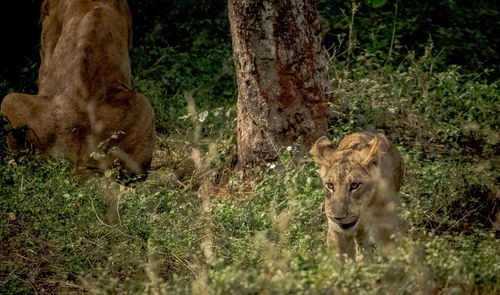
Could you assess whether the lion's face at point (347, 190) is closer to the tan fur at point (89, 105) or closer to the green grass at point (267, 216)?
the green grass at point (267, 216)

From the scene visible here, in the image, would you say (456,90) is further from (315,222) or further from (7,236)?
(7,236)

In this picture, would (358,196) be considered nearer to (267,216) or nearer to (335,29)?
(267,216)

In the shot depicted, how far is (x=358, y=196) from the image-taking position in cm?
522

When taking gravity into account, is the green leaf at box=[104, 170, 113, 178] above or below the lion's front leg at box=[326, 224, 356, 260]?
below

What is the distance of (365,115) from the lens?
777 cm

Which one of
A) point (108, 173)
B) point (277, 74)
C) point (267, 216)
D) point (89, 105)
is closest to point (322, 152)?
point (267, 216)

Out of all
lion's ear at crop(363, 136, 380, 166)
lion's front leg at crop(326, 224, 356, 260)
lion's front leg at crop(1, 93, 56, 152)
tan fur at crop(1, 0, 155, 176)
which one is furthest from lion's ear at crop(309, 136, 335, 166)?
lion's front leg at crop(1, 93, 56, 152)

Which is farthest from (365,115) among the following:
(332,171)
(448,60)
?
(448,60)

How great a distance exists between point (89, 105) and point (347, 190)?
10.2ft

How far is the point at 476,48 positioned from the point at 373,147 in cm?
613

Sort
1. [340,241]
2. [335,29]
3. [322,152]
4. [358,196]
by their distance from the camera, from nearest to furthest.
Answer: [358,196]
[340,241]
[322,152]
[335,29]

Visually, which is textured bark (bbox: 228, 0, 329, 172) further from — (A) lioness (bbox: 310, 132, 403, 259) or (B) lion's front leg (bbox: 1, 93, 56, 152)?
(B) lion's front leg (bbox: 1, 93, 56, 152)

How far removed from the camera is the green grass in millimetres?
4766

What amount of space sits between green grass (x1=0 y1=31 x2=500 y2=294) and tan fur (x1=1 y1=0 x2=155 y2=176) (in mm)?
260
